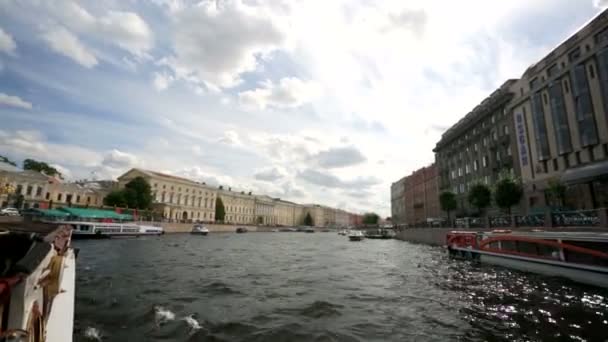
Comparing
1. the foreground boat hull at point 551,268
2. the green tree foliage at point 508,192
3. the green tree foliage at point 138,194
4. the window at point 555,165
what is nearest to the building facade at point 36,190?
the green tree foliage at point 138,194

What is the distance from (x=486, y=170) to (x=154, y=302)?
52.7m

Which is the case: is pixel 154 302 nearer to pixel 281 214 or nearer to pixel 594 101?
pixel 594 101

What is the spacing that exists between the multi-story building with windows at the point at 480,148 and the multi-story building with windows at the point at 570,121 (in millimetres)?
4149

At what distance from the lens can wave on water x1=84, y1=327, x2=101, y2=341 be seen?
662 centimetres

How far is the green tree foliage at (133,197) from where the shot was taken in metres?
73.9

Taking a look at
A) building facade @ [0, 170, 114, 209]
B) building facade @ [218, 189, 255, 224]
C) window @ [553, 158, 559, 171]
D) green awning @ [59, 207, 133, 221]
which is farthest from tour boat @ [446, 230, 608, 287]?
building facade @ [218, 189, 255, 224]

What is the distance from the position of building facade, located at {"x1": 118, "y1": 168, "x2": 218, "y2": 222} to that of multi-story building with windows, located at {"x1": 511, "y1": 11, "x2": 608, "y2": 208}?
84.8 meters

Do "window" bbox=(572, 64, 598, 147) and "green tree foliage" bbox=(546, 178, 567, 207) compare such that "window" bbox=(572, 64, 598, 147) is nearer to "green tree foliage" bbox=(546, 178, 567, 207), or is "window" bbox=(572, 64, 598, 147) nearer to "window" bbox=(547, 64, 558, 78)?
"window" bbox=(547, 64, 558, 78)

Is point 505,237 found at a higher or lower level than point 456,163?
lower

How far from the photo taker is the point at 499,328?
25.2 ft

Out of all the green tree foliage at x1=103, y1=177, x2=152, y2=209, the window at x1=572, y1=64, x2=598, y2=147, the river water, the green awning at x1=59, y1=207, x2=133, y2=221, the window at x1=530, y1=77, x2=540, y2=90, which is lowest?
the river water

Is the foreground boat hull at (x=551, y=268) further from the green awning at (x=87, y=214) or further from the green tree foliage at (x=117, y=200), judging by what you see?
the green tree foliage at (x=117, y=200)

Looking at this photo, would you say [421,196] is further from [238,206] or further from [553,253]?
[238,206]

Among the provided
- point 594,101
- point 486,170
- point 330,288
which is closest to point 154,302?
point 330,288
